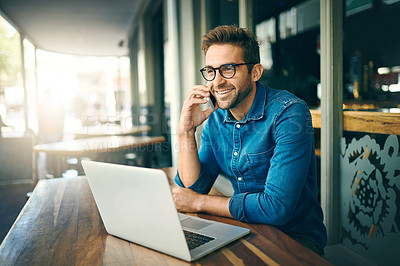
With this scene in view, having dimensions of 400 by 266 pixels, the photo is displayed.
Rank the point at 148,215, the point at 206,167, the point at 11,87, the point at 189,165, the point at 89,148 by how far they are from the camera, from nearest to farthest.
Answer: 1. the point at 148,215
2. the point at 189,165
3. the point at 206,167
4. the point at 89,148
5. the point at 11,87

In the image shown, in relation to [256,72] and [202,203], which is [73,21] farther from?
[202,203]

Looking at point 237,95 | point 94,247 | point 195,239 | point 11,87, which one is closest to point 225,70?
point 237,95

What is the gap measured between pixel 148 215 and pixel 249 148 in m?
0.68

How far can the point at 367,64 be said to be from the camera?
6.39 ft

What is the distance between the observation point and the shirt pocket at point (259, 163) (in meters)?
1.40

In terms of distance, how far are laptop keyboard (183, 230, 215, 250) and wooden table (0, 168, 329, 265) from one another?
0.20 ft

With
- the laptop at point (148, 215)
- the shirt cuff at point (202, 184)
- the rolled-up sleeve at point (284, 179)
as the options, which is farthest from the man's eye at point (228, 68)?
the laptop at point (148, 215)

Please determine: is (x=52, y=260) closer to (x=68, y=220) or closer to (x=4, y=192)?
(x=68, y=220)

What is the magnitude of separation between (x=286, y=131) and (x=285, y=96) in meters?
0.20

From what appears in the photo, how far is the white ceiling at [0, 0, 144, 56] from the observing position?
6848 millimetres

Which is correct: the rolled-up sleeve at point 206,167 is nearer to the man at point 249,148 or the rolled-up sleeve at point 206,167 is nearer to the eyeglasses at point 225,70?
the man at point 249,148

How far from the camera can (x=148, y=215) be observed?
0.88 meters

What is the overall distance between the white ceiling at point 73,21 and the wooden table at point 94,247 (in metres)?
6.60

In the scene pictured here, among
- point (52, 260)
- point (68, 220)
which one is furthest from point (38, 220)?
point (52, 260)
